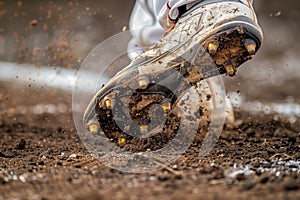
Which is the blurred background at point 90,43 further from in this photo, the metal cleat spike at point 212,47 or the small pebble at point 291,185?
the small pebble at point 291,185

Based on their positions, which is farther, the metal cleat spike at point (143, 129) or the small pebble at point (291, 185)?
the metal cleat spike at point (143, 129)

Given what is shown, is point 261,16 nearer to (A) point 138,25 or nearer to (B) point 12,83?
(B) point 12,83

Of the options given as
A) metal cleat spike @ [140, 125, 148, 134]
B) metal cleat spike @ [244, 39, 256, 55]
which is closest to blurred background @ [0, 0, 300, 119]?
metal cleat spike @ [244, 39, 256, 55]

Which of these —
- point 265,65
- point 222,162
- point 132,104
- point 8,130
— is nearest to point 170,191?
point 222,162

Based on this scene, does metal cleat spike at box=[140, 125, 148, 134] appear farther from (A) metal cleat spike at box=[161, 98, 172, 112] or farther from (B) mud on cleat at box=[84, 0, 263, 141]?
(A) metal cleat spike at box=[161, 98, 172, 112]

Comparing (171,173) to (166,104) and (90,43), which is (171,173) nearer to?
(166,104)

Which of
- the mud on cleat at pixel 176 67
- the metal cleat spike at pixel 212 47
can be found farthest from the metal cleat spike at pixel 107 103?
the metal cleat spike at pixel 212 47
